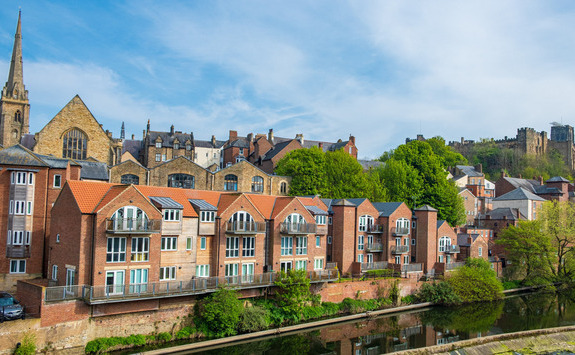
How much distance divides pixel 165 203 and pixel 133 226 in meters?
3.23

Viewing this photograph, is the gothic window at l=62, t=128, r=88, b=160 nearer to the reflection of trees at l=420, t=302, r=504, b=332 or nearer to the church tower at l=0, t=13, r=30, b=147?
the church tower at l=0, t=13, r=30, b=147

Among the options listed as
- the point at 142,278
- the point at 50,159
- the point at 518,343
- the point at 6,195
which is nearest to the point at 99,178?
the point at 50,159

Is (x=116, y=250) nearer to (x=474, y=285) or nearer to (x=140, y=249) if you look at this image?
(x=140, y=249)

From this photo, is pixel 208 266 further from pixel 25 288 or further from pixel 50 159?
pixel 50 159

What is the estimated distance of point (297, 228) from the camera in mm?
38781

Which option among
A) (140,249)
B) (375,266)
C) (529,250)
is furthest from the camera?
(529,250)

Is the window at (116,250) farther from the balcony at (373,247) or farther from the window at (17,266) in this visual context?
the balcony at (373,247)

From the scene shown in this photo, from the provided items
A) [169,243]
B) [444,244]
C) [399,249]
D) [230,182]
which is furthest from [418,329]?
[230,182]

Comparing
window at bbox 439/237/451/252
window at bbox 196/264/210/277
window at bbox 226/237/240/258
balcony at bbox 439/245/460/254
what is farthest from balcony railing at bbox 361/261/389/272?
window at bbox 196/264/210/277

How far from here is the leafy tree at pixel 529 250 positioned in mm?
52500

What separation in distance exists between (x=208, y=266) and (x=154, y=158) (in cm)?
3938

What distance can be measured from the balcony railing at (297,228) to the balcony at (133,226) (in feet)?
35.3

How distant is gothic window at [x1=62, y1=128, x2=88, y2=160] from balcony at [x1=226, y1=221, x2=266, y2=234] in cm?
2213

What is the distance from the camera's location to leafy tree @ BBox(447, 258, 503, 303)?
44.2 metres
